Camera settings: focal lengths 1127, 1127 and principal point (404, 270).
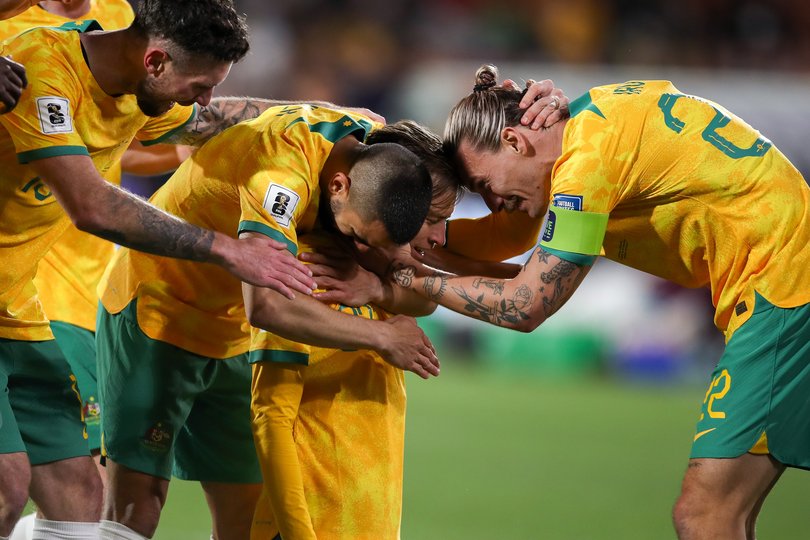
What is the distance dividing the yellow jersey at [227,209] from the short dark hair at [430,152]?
11 centimetres

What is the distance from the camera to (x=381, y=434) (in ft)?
14.3

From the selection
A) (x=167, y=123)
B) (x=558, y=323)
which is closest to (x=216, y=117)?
(x=167, y=123)

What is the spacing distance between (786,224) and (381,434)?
173 centimetres

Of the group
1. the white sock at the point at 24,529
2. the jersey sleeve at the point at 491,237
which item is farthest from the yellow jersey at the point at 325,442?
the white sock at the point at 24,529

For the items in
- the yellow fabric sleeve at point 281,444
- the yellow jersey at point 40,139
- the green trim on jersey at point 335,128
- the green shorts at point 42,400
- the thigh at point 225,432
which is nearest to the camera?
the yellow fabric sleeve at point 281,444

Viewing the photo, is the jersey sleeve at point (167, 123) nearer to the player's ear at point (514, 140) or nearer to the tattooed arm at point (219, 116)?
the tattooed arm at point (219, 116)

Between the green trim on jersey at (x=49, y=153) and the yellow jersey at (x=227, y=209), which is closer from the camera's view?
the green trim on jersey at (x=49, y=153)

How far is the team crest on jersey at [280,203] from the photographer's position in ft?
14.1

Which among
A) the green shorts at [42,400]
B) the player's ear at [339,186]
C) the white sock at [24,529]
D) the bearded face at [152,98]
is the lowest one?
the white sock at [24,529]

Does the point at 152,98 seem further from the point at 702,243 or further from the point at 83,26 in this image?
the point at 702,243

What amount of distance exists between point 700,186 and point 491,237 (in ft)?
3.70

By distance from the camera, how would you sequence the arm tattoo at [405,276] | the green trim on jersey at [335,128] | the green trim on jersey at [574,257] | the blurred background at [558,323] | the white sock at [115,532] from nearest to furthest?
the green trim on jersey at [574,257]
the arm tattoo at [405,276]
the green trim on jersey at [335,128]
the white sock at [115,532]
the blurred background at [558,323]

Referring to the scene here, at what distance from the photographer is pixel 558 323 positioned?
15.7 meters

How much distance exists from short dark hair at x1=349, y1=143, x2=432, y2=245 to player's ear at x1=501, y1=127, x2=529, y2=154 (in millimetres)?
349
